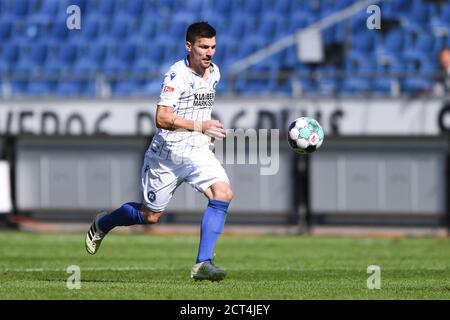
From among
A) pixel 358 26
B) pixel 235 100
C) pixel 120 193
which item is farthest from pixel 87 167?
pixel 358 26

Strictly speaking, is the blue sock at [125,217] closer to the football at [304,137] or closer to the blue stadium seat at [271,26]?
the football at [304,137]

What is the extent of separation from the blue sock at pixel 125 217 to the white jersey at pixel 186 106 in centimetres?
57

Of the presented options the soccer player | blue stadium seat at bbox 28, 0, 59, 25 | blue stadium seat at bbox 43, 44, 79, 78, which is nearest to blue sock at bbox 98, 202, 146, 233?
the soccer player

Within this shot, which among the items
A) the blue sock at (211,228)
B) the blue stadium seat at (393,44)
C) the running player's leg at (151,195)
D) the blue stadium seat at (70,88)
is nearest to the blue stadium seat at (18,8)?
the blue stadium seat at (70,88)

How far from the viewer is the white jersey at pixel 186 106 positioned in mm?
9570

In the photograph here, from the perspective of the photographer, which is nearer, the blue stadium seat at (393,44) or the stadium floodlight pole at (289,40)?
the blue stadium seat at (393,44)

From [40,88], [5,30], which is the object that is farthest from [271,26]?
[5,30]

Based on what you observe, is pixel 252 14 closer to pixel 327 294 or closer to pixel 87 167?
pixel 87 167

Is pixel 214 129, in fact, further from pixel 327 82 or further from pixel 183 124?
pixel 327 82

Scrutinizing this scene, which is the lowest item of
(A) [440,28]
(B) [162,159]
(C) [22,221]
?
(C) [22,221]

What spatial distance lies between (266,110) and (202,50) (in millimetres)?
9059
